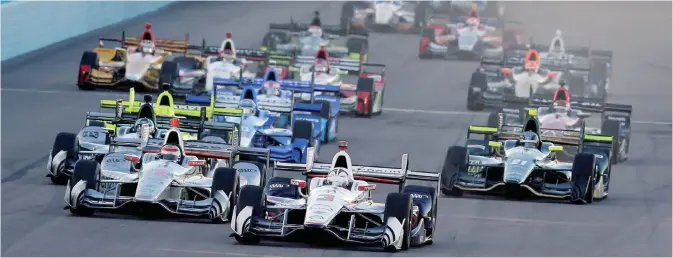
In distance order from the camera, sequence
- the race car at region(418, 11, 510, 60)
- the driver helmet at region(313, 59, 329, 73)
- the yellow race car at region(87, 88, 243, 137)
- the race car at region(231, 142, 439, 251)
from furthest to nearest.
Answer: the race car at region(418, 11, 510, 60)
the driver helmet at region(313, 59, 329, 73)
the yellow race car at region(87, 88, 243, 137)
the race car at region(231, 142, 439, 251)

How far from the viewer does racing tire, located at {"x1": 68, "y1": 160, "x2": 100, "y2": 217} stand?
29562mm

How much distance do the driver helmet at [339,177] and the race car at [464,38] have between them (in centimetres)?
3249

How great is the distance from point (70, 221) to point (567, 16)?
176 feet

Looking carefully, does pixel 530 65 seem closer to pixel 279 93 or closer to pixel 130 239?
pixel 279 93

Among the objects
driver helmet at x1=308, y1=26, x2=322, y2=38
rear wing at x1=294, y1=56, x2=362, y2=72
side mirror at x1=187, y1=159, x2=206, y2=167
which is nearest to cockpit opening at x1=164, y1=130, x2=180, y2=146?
side mirror at x1=187, y1=159, x2=206, y2=167

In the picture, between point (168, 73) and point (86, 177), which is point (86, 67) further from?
point (86, 177)

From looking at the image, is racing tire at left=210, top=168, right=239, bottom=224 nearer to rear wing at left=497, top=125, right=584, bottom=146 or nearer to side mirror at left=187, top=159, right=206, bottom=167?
side mirror at left=187, top=159, right=206, bottom=167

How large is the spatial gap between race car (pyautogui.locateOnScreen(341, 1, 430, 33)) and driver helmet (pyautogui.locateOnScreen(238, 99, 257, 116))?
29.4 m

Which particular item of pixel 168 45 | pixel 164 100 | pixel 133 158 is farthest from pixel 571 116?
pixel 168 45

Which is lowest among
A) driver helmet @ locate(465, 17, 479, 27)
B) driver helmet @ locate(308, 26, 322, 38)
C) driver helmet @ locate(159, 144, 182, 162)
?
driver helmet @ locate(159, 144, 182, 162)

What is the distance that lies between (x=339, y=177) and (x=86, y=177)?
13.5 feet

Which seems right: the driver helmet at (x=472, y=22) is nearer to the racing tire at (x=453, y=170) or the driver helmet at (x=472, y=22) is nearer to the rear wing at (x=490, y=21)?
the rear wing at (x=490, y=21)

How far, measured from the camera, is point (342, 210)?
2780 cm

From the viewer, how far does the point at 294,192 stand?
98.2ft
